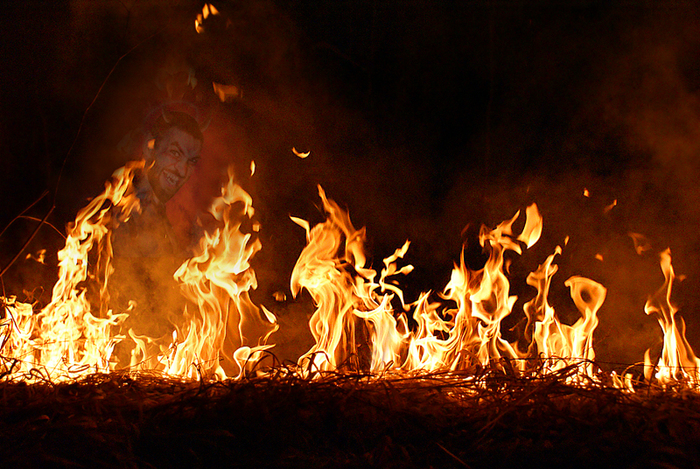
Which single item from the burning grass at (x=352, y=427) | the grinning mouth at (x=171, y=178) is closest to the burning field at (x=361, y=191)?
the grinning mouth at (x=171, y=178)

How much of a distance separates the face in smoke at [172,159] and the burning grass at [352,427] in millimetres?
2233

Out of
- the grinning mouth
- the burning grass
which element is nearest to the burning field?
the grinning mouth

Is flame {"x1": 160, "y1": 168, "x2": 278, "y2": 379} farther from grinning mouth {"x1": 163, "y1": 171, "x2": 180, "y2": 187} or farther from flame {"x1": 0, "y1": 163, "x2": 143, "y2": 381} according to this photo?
flame {"x1": 0, "y1": 163, "x2": 143, "y2": 381}

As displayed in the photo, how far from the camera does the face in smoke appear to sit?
403 centimetres

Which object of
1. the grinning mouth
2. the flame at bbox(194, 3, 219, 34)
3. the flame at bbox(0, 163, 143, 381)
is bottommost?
the flame at bbox(0, 163, 143, 381)

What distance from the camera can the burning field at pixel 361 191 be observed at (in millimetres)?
3559

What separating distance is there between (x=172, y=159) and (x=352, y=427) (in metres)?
3.01

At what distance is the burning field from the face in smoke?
0.7 inches

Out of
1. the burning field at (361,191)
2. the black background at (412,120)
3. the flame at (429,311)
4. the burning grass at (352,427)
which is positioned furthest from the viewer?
the black background at (412,120)

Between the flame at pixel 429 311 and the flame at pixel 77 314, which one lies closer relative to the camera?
the flame at pixel 429 311

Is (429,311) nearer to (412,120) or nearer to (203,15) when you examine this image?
(412,120)

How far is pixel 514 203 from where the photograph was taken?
379 centimetres

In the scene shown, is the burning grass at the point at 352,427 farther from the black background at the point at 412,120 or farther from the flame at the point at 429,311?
the black background at the point at 412,120

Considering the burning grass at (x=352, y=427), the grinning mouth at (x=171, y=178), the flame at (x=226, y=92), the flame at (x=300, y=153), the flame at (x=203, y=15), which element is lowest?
the burning grass at (x=352, y=427)
